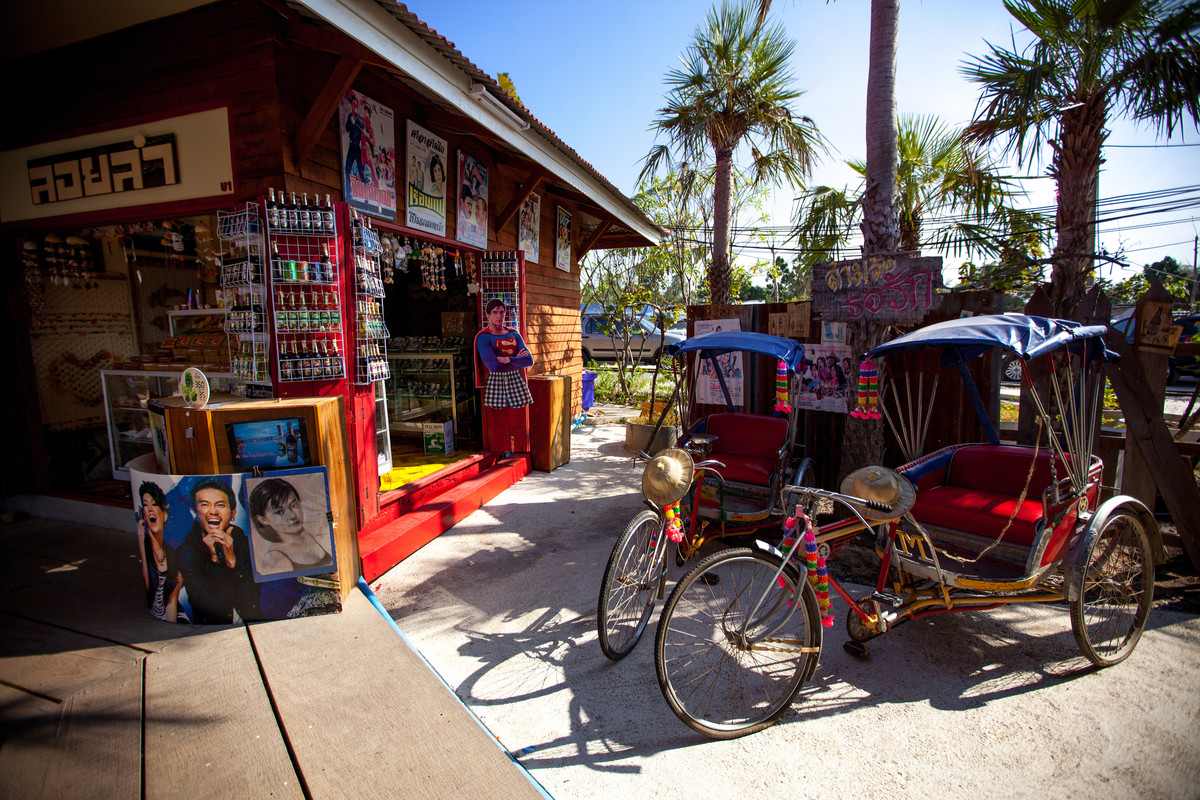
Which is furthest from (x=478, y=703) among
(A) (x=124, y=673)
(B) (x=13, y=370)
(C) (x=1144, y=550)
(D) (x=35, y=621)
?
(B) (x=13, y=370)

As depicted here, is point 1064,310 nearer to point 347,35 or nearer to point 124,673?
point 347,35

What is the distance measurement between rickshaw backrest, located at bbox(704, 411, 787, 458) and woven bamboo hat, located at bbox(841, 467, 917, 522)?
6.51ft

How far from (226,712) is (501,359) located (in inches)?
178

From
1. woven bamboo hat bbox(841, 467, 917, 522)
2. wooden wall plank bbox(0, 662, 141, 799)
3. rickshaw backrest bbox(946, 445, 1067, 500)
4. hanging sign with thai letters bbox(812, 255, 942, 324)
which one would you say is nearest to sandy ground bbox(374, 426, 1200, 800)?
rickshaw backrest bbox(946, 445, 1067, 500)

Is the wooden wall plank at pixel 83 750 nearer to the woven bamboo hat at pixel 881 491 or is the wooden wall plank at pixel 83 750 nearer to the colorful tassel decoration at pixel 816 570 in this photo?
the colorful tassel decoration at pixel 816 570

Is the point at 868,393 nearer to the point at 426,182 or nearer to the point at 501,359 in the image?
the point at 501,359

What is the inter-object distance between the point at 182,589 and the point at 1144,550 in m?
5.97

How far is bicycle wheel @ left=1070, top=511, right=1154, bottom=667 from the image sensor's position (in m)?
3.07

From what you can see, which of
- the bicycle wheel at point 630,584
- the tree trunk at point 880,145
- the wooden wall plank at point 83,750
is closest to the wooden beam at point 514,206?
the tree trunk at point 880,145

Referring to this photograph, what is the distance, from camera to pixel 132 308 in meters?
6.40

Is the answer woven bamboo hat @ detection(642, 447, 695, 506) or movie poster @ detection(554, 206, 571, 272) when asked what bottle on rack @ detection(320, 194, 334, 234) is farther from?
movie poster @ detection(554, 206, 571, 272)

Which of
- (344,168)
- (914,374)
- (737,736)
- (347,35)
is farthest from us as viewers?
(914,374)

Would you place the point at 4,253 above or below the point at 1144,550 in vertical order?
above

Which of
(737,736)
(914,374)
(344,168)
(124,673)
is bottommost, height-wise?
(737,736)
